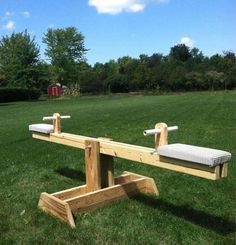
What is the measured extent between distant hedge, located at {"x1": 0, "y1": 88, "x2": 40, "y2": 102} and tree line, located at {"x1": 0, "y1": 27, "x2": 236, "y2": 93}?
52.7 inches

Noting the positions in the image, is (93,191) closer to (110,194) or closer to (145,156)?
(110,194)

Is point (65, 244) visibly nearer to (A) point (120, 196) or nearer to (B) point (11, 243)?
(B) point (11, 243)

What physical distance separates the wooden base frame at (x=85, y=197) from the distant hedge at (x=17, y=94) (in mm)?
47138

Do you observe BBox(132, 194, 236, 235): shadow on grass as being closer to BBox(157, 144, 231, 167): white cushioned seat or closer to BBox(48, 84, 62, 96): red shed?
BBox(157, 144, 231, 167): white cushioned seat

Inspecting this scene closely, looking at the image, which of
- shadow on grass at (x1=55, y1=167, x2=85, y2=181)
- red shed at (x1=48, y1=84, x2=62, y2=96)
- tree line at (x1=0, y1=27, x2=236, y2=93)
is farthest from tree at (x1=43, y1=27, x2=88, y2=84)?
shadow on grass at (x1=55, y1=167, x2=85, y2=181)

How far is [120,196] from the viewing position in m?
6.27

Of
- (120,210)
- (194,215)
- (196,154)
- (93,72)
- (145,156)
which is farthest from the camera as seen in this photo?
(93,72)

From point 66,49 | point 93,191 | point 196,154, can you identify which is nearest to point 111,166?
point 93,191

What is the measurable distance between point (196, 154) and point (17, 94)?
171 feet

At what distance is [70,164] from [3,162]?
57.2 inches

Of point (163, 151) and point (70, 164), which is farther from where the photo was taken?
point (70, 164)

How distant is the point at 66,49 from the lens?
327 feet

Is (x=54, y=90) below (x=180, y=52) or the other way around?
below

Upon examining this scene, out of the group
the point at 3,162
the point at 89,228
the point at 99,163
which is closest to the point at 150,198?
the point at 99,163
